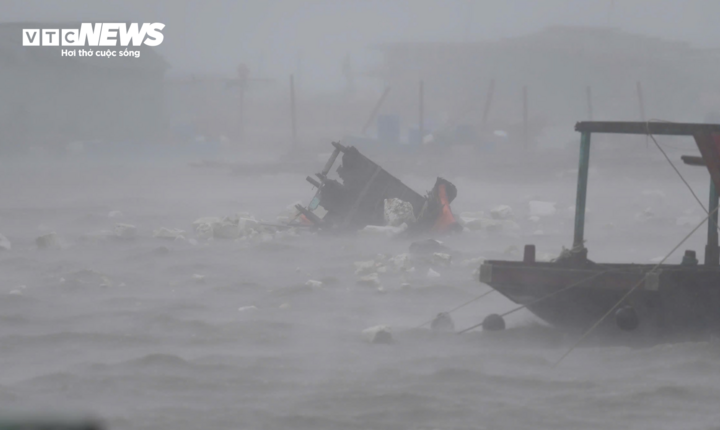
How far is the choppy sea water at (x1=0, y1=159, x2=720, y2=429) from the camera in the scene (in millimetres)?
4980

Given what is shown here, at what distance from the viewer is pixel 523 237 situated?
46.4ft

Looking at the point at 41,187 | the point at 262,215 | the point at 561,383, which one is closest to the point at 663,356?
the point at 561,383

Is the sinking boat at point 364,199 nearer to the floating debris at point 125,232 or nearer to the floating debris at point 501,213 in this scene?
the floating debris at point 501,213

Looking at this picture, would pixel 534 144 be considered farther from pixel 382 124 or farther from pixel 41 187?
pixel 41 187

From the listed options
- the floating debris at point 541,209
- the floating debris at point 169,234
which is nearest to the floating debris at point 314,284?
the floating debris at point 169,234

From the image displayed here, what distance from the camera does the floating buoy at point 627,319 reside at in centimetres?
586

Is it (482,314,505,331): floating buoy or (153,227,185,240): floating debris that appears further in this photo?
(153,227,185,240): floating debris

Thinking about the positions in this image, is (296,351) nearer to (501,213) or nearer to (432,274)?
(432,274)

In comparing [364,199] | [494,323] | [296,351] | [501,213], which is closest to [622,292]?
[494,323]

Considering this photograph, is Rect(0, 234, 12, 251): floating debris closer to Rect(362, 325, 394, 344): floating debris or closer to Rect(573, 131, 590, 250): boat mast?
Rect(362, 325, 394, 344): floating debris

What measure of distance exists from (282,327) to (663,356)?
3.09m

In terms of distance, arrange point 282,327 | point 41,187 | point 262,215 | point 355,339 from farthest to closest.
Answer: point 41,187, point 262,215, point 282,327, point 355,339

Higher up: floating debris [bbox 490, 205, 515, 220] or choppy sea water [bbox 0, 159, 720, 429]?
floating debris [bbox 490, 205, 515, 220]

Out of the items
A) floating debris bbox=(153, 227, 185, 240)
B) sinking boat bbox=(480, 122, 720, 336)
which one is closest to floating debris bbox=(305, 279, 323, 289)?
sinking boat bbox=(480, 122, 720, 336)
